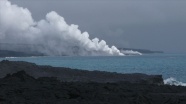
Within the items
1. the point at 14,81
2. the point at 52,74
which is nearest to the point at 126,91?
the point at 14,81

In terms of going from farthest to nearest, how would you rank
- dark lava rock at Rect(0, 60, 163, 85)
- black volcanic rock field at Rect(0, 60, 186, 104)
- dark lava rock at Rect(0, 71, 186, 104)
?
dark lava rock at Rect(0, 60, 163, 85) < black volcanic rock field at Rect(0, 60, 186, 104) < dark lava rock at Rect(0, 71, 186, 104)

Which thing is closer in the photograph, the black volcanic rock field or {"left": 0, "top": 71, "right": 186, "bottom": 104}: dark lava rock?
{"left": 0, "top": 71, "right": 186, "bottom": 104}: dark lava rock

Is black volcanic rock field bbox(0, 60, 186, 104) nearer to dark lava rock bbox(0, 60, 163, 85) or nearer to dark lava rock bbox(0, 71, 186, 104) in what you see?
dark lava rock bbox(0, 71, 186, 104)

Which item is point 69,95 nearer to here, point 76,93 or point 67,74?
point 76,93

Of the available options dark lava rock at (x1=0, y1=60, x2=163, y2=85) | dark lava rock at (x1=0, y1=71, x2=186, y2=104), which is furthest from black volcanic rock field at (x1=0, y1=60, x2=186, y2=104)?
dark lava rock at (x1=0, y1=60, x2=163, y2=85)

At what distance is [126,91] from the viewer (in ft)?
92.1

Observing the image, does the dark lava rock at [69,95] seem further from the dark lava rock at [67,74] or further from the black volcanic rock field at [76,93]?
the dark lava rock at [67,74]

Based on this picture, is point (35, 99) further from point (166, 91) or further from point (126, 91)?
point (166, 91)

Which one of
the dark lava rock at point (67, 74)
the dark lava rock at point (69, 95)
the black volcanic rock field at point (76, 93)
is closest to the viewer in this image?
the dark lava rock at point (69, 95)

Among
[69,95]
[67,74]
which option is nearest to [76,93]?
[69,95]

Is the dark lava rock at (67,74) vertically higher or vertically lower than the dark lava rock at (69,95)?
higher

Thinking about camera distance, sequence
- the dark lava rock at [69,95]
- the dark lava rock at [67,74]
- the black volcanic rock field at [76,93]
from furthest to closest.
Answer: the dark lava rock at [67,74], the black volcanic rock field at [76,93], the dark lava rock at [69,95]

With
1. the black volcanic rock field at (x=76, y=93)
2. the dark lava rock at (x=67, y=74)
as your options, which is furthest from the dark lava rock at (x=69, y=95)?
the dark lava rock at (x=67, y=74)

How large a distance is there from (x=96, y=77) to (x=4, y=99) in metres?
20.0
